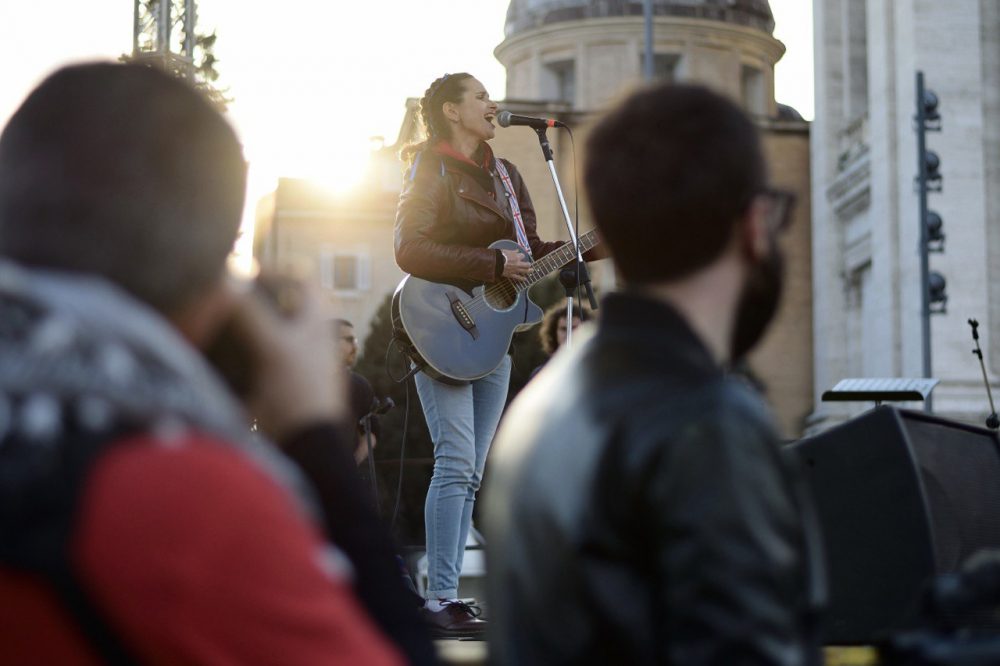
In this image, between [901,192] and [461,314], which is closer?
[461,314]

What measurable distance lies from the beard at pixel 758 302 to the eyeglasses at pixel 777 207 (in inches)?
1.0

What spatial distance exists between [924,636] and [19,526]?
1074 mm

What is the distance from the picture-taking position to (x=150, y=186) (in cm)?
135

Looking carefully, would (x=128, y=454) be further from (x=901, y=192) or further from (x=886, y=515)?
(x=901, y=192)

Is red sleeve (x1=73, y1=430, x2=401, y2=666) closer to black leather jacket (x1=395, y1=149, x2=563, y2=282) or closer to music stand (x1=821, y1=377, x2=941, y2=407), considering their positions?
black leather jacket (x1=395, y1=149, x2=563, y2=282)

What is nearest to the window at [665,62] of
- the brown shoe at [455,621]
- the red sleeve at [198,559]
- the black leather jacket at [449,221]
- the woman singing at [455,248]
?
the woman singing at [455,248]

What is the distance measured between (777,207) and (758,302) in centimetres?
13

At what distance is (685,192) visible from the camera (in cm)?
195

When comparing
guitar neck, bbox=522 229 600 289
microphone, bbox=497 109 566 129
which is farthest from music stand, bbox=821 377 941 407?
microphone, bbox=497 109 566 129

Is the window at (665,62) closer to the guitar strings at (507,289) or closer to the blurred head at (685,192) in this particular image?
the guitar strings at (507,289)

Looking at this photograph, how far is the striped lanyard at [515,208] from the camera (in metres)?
6.24

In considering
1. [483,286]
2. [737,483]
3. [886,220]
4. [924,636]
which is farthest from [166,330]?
[886,220]

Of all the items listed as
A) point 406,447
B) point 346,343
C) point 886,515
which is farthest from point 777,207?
point 406,447

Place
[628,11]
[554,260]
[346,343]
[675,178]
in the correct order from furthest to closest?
[628,11] → [346,343] → [554,260] → [675,178]
